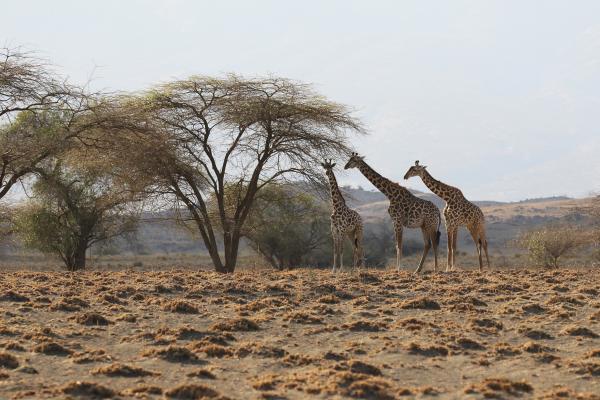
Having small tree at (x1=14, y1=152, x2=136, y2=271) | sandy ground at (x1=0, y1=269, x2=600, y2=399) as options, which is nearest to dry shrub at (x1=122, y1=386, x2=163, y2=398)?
sandy ground at (x1=0, y1=269, x2=600, y2=399)

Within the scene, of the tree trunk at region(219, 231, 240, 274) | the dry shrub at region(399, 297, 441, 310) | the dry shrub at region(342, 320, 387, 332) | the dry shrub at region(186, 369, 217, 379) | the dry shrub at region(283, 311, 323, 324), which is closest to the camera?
the dry shrub at region(186, 369, 217, 379)

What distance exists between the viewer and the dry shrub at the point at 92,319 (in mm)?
14719

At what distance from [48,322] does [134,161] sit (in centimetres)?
1133

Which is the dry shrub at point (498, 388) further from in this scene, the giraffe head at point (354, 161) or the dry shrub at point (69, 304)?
the giraffe head at point (354, 161)

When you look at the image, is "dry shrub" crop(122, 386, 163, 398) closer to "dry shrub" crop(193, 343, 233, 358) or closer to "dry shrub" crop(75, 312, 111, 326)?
"dry shrub" crop(193, 343, 233, 358)

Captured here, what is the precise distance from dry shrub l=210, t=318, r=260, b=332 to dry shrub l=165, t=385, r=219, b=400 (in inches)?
159

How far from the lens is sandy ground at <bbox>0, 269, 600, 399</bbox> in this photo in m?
10.4

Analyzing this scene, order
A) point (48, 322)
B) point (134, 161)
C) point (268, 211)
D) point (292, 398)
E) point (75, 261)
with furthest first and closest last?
1. point (268, 211)
2. point (75, 261)
3. point (134, 161)
4. point (48, 322)
5. point (292, 398)

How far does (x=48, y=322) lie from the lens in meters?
14.9

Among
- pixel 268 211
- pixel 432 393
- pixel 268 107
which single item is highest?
pixel 268 107

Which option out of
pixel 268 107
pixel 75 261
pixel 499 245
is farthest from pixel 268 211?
pixel 499 245

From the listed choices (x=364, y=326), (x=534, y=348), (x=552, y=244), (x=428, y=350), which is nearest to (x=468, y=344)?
(x=428, y=350)

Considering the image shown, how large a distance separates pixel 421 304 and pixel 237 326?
161 inches

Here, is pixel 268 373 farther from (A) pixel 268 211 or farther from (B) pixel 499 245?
(B) pixel 499 245
